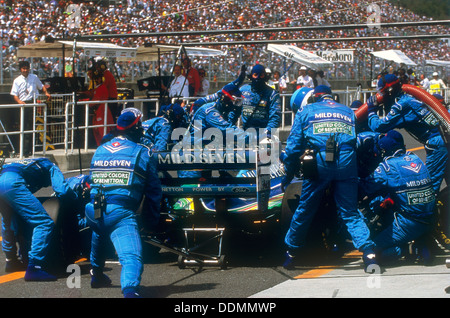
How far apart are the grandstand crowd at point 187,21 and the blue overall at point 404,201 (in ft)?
25.9

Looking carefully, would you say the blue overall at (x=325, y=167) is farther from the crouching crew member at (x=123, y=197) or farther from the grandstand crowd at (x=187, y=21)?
the grandstand crowd at (x=187, y=21)

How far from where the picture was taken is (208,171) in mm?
7961

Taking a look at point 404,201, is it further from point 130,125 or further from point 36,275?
point 36,275

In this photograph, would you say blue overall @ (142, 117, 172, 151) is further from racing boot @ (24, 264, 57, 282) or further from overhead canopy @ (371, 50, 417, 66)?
overhead canopy @ (371, 50, 417, 66)

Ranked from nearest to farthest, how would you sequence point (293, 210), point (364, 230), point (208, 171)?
point (364, 230)
point (293, 210)
point (208, 171)

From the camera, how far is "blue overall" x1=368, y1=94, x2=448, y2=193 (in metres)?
8.34

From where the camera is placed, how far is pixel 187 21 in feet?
74.9

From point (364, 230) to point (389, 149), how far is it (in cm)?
100

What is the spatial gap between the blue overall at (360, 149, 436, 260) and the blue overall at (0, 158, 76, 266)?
122 inches

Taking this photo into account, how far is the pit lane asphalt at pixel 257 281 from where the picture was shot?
20.0 feet

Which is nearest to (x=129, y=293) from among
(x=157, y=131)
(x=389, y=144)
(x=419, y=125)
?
(x=389, y=144)

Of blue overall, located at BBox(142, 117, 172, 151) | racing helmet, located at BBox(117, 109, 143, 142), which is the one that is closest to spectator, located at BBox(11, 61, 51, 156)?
blue overall, located at BBox(142, 117, 172, 151)

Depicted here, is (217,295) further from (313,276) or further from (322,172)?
(322,172)

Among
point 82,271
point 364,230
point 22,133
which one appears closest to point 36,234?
point 82,271
